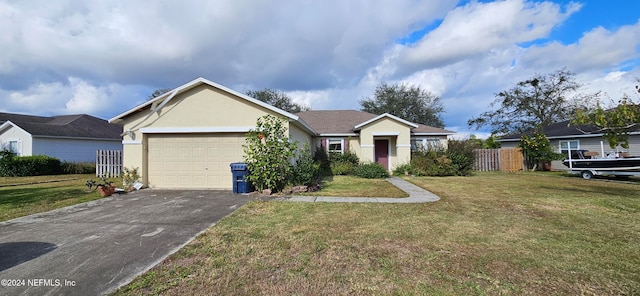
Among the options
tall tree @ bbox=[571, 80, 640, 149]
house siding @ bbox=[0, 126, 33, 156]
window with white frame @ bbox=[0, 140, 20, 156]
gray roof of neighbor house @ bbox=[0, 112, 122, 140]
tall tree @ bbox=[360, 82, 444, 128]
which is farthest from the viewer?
tall tree @ bbox=[360, 82, 444, 128]

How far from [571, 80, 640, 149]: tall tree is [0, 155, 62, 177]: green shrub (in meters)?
28.9

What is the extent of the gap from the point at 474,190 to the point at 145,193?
1251 centimetres

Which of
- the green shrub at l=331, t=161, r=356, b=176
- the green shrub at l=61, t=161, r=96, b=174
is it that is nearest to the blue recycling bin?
the green shrub at l=331, t=161, r=356, b=176

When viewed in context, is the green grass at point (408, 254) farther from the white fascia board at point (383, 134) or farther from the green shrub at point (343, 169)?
the white fascia board at point (383, 134)

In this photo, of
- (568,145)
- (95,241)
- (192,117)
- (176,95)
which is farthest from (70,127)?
(568,145)

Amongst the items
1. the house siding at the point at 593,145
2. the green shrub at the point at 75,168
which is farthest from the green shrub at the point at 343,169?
the green shrub at the point at 75,168

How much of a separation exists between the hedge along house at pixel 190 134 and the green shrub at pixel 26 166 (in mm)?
12807

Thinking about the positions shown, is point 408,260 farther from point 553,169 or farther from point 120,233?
point 553,169

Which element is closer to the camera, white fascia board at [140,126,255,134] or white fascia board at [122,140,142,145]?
white fascia board at [140,126,255,134]

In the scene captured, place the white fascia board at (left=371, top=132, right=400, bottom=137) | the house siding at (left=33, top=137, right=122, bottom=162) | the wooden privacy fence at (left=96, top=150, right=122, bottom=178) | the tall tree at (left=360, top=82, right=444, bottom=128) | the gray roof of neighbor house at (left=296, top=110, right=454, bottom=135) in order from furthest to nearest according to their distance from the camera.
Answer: the tall tree at (left=360, top=82, right=444, bottom=128) < the house siding at (left=33, top=137, right=122, bottom=162) < the gray roof of neighbor house at (left=296, top=110, right=454, bottom=135) < the white fascia board at (left=371, top=132, right=400, bottom=137) < the wooden privacy fence at (left=96, top=150, right=122, bottom=178)

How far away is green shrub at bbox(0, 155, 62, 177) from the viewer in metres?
17.7

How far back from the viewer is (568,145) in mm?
20359

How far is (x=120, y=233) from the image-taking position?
17.7 ft

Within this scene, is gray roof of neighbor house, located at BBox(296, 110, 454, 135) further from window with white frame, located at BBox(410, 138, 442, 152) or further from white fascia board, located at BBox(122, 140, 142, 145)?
white fascia board, located at BBox(122, 140, 142, 145)
